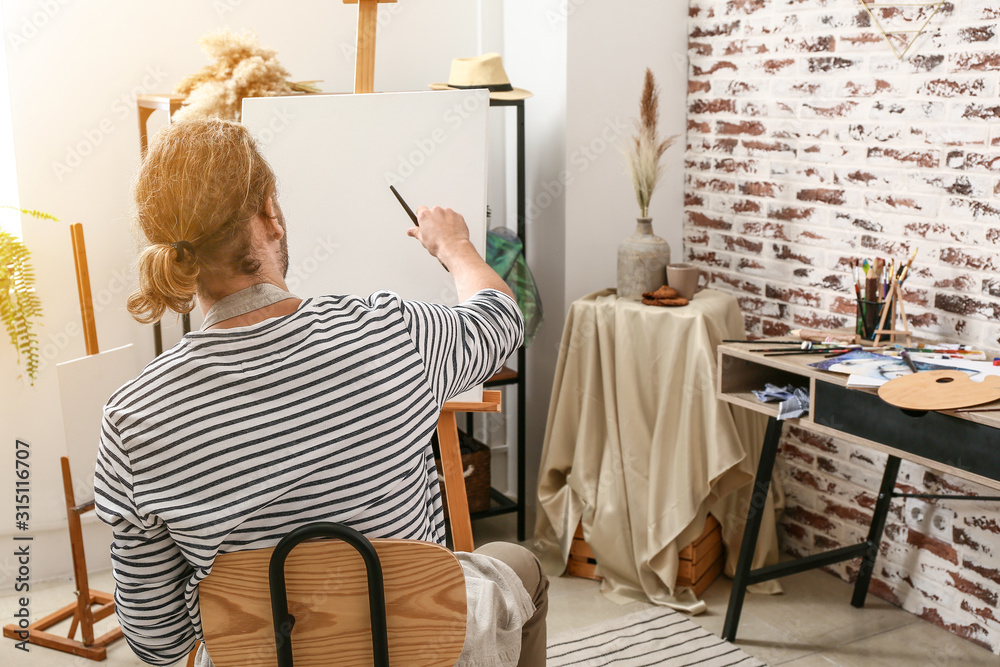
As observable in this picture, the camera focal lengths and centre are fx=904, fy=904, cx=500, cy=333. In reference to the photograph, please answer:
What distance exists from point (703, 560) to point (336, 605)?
1.78 metres

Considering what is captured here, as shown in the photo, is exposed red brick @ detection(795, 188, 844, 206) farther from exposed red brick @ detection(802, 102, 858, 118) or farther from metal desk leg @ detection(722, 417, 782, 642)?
metal desk leg @ detection(722, 417, 782, 642)

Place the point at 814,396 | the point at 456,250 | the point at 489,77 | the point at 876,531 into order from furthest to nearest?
the point at 489,77 → the point at 876,531 → the point at 814,396 → the point at 456,250

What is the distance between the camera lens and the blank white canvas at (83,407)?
7.78 ft

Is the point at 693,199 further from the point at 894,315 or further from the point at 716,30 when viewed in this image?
the point at 894,315

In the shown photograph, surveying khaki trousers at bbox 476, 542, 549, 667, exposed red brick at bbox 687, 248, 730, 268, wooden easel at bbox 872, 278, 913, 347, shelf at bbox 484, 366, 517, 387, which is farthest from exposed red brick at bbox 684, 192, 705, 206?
khaki trousers at bbox 476, 542, 549, 667

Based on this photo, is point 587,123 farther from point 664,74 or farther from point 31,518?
point 31,518

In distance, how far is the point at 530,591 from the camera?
154cm

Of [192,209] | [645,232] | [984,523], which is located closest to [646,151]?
[645,232]

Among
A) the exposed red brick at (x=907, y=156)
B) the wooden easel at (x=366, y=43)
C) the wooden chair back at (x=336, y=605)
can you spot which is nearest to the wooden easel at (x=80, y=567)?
the wooden easel at (x=366, y=43)

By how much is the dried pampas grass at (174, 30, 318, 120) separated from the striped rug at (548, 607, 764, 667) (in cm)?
163

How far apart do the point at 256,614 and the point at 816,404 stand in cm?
138

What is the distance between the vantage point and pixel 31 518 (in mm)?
2799

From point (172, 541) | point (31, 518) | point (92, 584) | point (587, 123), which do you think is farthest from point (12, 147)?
point (172, 541)

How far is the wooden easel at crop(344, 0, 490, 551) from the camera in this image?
6.31ft
